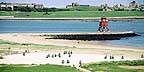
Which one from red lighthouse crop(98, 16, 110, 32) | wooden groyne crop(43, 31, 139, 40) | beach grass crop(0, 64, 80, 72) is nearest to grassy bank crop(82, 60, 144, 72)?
beach grass crop(0, 64, 80, 72)

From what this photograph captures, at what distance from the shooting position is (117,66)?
49844 millimetres

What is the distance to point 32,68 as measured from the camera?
46406 millimetres

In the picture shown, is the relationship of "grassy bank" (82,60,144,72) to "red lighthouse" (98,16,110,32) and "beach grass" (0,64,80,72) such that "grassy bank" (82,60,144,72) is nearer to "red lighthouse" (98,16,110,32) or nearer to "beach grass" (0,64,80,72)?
"beach grass" (0,64,80,72)

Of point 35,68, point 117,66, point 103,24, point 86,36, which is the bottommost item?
point 86,36

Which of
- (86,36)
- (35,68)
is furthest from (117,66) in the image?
(86,36)

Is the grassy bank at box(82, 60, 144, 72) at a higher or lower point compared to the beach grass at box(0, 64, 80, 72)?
lower

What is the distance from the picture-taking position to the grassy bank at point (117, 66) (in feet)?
153

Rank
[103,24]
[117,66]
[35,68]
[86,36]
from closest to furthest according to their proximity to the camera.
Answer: [35,68] < [117,66] < [86,36] < [103,24]

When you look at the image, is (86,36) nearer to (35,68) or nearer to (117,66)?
(117,66)

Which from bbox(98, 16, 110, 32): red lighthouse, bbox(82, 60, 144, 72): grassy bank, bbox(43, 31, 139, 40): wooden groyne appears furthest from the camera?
bbox(98, 16, 110, 32): red lighthouse

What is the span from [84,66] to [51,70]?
523 centimetres

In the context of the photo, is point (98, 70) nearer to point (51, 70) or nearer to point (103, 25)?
point (51, 70)

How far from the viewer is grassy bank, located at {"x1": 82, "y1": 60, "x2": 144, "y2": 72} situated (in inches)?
1837

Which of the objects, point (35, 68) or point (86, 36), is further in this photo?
point (86, 36)
